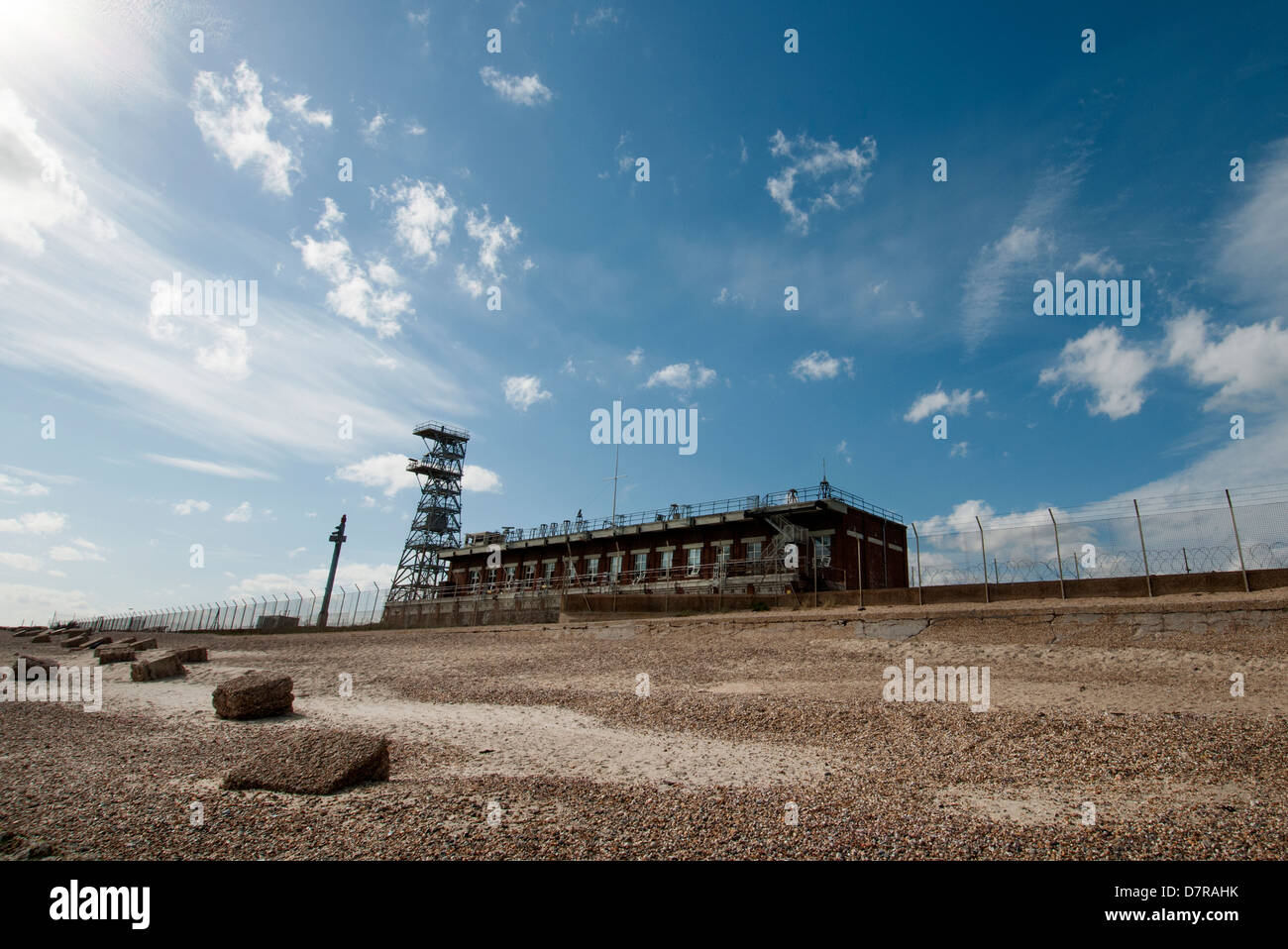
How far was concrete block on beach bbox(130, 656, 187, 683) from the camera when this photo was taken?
16375 millimetres

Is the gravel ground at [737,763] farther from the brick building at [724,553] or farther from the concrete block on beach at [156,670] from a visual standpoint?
the brick building at [724,553]

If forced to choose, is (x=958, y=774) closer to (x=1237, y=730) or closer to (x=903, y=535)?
(x=1237, y=730)

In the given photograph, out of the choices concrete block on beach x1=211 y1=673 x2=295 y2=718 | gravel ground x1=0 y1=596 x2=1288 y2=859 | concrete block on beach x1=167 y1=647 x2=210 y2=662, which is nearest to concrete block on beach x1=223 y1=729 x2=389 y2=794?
gravel ground x1=0 y1=596 x2=1288 y2=859

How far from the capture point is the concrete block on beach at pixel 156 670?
645 inches

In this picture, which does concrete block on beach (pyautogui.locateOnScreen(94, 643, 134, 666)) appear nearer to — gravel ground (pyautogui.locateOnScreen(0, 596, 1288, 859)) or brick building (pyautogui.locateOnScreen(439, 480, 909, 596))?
gravel ground (pyautogui.locateOnScreen(0, 596, 1288, 859))

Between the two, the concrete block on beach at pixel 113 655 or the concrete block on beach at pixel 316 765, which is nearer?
the concrete block on beach at pixel 316 765

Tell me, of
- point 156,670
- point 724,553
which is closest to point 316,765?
point 156,670

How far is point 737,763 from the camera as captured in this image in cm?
757

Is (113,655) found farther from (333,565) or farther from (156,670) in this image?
(333,565)

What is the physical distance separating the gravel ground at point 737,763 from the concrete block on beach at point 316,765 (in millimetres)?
190

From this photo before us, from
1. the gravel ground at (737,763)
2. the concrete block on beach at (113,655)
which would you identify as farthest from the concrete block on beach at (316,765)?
the concrete block on beach at (113,655)

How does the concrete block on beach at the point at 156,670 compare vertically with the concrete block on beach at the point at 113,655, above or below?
above

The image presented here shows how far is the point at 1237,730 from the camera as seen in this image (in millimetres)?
7840
